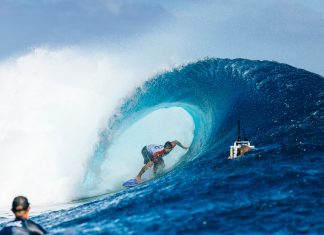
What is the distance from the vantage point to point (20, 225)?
458 cm

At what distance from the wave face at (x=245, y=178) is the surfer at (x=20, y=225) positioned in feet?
2.79

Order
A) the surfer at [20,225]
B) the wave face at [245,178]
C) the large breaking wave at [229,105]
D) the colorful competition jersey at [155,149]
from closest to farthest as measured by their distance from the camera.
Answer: the surfer at [20,225], the wave face at [245,178], the large breaking wave at [229,105], the colorful competition jersey at [155,149]

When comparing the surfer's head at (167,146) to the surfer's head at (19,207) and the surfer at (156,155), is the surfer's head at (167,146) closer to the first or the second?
the surfer at (156,155)

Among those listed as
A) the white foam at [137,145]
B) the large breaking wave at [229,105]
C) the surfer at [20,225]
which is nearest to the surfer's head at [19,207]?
the surfer at [20,225]

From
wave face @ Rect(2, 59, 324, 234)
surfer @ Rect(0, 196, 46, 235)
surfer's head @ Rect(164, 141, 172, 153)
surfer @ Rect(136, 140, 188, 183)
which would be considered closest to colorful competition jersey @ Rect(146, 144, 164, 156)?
surfer @ Rect(136, 140, 188, 183)

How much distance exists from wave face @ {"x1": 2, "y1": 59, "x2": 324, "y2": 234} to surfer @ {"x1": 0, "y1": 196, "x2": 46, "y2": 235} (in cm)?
85

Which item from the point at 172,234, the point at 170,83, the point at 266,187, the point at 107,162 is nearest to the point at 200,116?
the point at 170,83

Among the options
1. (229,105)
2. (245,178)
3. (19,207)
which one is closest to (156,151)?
(229,105)

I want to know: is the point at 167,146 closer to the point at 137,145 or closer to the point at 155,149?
the point at 155,149

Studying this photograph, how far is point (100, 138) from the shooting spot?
16.6 meters

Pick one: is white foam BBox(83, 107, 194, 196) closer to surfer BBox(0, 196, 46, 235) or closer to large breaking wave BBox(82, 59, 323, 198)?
large breaking wave BBox(82, 59, 323, 198)

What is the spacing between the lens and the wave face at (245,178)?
15.4ft

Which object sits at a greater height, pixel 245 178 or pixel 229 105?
pixel 229 105

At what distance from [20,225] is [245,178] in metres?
3.64
